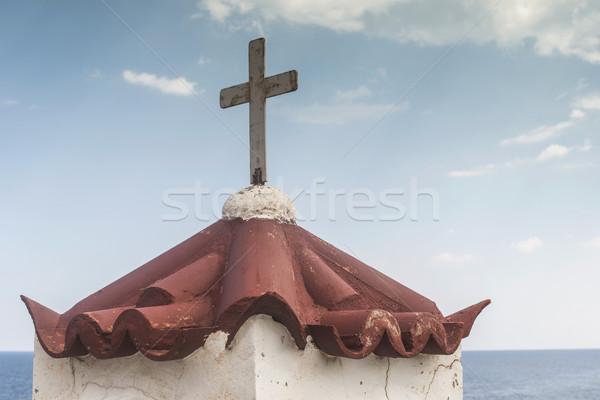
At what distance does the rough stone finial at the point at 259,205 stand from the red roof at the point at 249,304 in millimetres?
55

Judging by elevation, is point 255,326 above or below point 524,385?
above

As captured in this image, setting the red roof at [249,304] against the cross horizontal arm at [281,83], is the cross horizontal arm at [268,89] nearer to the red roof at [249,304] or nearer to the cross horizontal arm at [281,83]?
the cross horizontal arm at [281,83]

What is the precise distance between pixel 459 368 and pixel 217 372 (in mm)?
1507

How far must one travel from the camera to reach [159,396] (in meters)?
2.75

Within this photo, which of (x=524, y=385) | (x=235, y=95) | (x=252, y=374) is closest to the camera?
(x=252, y=374)

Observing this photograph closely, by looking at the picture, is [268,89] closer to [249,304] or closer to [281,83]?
[281,83]

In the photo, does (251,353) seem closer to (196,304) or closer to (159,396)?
(196,304)

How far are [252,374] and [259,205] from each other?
3.63ft

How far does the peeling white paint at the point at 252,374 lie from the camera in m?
2.55

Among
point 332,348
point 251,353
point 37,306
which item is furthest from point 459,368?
point 37,306

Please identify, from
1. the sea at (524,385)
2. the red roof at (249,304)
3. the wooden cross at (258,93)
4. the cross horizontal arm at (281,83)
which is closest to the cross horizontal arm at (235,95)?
the wooden cross at (258,93)

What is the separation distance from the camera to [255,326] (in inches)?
100

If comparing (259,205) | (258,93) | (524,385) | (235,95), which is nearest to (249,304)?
(259,205)

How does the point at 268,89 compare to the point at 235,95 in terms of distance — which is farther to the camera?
the point at 235,95
